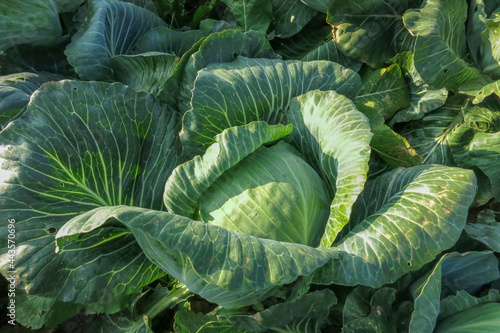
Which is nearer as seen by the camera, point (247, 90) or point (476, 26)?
point (247, 90)

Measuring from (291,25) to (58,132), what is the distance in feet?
6.38

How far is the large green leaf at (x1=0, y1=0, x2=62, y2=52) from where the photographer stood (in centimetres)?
262

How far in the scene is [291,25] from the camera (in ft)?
10.5

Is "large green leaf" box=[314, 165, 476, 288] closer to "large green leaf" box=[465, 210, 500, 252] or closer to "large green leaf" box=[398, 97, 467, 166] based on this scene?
"large green leaf" box=[465, 210, 500, 252]

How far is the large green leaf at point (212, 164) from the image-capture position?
1.87m

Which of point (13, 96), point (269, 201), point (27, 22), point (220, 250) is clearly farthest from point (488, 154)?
point (27, 22)

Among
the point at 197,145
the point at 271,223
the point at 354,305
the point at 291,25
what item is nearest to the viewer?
the point at 271,223

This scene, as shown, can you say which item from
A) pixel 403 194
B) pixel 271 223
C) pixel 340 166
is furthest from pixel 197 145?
pixel 403 194

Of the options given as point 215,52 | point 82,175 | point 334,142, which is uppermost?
point 215,52

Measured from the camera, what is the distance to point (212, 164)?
1.86m

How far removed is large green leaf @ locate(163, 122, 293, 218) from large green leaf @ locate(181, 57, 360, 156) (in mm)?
310

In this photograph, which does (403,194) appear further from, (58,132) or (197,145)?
(58,132)

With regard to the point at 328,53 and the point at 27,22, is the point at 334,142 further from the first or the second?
the point at 27,22

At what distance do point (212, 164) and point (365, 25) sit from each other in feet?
5.59
